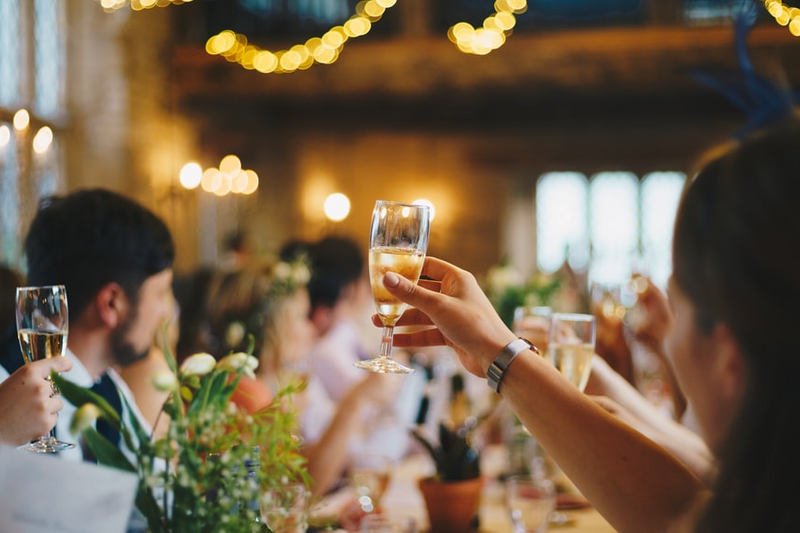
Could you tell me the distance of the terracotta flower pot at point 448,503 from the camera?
6.61ft

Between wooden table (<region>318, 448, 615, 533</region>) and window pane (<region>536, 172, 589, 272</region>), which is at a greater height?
window pane (<region>536, 172, 589, 272</region>)

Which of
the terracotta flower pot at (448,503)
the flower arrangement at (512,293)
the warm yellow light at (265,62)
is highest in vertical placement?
the warm yellow light at (265,62)

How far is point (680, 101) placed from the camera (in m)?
9.34

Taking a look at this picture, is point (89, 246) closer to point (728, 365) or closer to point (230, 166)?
point (728, 365)

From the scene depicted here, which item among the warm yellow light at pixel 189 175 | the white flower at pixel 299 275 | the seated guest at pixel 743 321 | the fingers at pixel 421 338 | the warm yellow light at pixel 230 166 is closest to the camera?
the seated guest at pixel 743 321

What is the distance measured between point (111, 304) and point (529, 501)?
1.02m

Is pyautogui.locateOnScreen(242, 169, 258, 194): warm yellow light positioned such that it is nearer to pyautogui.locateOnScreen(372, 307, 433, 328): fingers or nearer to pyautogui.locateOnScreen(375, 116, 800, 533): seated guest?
pyautogui.locateOnScreen(372, 307, 433, 328): fingers

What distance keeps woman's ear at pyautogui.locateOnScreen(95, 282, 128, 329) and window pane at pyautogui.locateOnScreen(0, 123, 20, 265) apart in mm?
4753

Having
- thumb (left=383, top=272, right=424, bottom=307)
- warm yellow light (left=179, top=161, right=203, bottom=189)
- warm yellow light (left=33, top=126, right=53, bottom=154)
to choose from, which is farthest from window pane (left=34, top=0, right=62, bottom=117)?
thumb (left=383, top=272, right=424, bottom=307)

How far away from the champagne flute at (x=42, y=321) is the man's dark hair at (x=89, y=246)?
22.1 inches

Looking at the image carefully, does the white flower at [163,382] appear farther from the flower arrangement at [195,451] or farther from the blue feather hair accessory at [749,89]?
the blue feather hair accessory at [749,89]

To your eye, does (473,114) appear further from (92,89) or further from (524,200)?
(92,89)

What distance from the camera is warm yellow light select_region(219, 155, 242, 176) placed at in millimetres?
9406

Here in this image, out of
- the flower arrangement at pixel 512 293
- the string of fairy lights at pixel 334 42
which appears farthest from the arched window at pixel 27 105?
the flower arrangement at pixel 512 293
